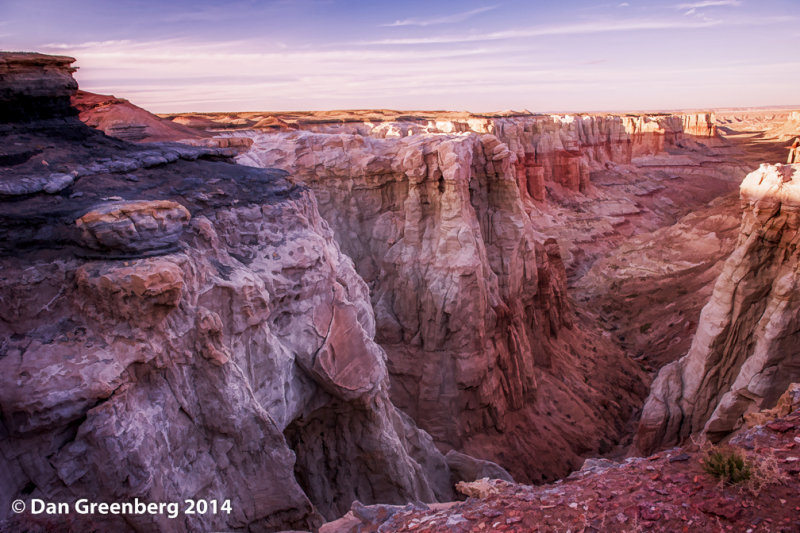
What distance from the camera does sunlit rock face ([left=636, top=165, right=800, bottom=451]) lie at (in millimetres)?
14312

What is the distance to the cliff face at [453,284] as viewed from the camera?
781 inches

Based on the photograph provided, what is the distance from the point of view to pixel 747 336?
16.2m

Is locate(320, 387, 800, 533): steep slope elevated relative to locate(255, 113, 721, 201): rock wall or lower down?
lower down

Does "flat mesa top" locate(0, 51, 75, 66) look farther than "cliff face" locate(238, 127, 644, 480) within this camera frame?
No

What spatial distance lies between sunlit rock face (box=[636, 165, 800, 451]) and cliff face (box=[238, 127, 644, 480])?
383 centimetres

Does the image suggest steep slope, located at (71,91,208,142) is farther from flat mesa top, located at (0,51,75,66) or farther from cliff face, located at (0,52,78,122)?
flat mesa top, located at (0,51,75,66)

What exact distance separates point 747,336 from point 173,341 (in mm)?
16361

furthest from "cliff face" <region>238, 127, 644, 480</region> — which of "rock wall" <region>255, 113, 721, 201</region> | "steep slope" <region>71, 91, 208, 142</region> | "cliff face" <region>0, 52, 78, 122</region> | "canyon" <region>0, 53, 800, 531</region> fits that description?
"rock wall" <region>255, 113, 721, 201</region>

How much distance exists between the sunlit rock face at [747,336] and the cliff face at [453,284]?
151 inches

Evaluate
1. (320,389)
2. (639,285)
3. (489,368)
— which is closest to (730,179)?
(639,285)

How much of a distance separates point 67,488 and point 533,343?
66.8 feet

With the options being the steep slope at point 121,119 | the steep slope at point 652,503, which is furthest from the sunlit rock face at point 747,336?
the steep slope at point 121,119

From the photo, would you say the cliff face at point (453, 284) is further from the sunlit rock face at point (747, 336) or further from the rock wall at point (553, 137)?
the rock wall at point (553, 137)

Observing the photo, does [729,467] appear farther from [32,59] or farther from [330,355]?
[32,59]
